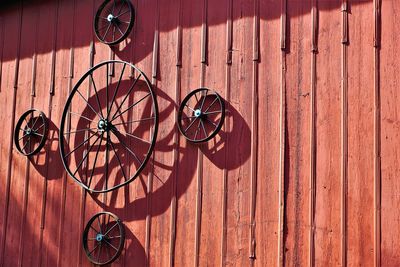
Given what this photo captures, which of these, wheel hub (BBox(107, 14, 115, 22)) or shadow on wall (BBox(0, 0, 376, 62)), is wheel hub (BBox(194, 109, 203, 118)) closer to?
shadow on wall (BBox(0, 0, 376, 62))

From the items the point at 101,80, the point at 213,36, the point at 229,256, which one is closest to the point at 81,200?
the point at 101,80

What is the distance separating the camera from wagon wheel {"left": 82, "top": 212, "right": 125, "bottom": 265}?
158 inches

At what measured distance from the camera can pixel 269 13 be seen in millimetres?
3699

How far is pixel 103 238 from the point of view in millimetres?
4055

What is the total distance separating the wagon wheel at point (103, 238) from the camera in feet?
13.1

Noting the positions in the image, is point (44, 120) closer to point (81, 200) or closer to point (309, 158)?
point (81, 200)

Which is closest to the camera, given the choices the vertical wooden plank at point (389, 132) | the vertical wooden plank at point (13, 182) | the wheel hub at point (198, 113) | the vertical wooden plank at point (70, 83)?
the vertical wooden plank at point (389, 132)

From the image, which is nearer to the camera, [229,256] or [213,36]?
[229,256]

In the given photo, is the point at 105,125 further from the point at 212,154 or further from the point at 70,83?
the point at 212,154

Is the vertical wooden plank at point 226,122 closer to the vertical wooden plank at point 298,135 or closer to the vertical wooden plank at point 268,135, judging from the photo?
the vertical wooden plank at point 268,135

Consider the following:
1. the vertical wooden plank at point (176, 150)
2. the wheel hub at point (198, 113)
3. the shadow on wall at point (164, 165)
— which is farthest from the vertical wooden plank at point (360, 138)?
the vertical wooden plank at point (176, 150)

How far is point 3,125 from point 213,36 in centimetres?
221

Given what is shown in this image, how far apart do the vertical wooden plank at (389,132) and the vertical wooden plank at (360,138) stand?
61 mm

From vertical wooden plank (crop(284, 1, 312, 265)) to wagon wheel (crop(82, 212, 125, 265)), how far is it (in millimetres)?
1279
